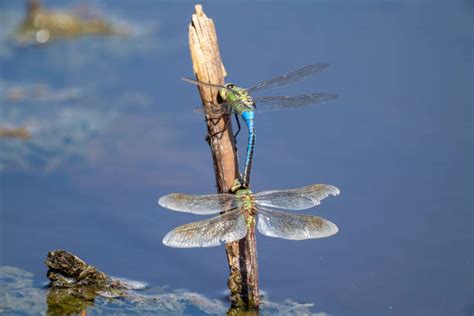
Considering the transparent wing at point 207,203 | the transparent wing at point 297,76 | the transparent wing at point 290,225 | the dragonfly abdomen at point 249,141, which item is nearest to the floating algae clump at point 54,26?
the transparent wing at point 297,76

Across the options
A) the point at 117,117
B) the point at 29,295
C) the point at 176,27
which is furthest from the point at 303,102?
the point at 176,27

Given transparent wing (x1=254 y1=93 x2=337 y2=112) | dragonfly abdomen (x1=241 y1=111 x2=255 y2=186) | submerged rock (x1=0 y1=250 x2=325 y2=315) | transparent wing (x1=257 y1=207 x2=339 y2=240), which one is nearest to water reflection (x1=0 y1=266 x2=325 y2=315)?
submerged rock (x1=0 y1=250 x2=325 y2=315)

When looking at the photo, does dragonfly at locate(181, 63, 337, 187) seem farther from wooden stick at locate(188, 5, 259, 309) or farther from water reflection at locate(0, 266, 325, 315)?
water reflection at locate(0, 266, 325, 315)

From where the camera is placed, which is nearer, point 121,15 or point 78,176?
point 78,176

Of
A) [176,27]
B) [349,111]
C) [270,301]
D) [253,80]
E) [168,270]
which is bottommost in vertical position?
[270,301]

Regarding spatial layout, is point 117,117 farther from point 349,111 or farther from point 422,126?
point 422,126
